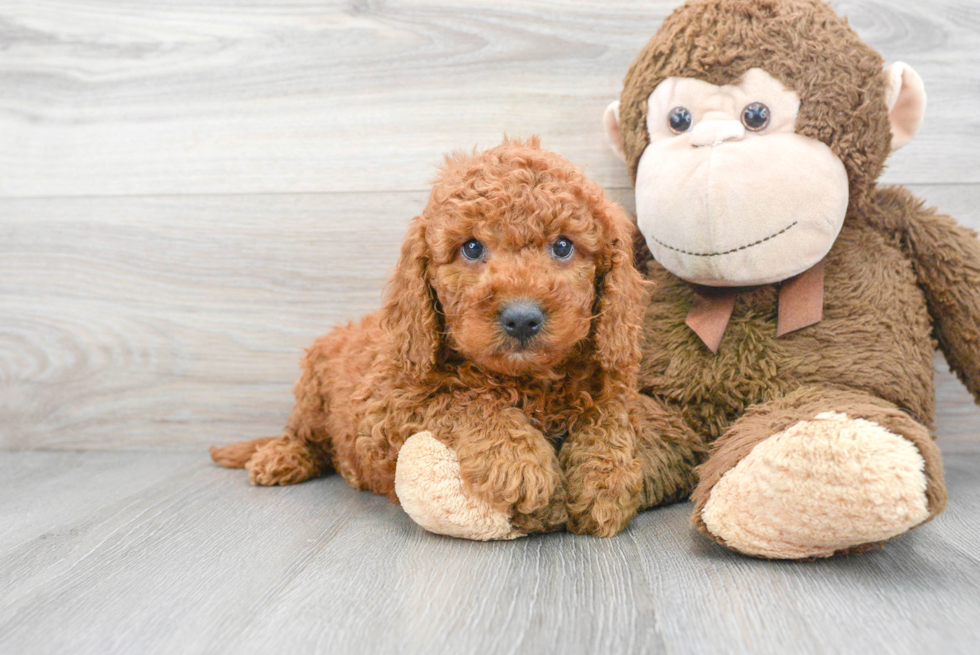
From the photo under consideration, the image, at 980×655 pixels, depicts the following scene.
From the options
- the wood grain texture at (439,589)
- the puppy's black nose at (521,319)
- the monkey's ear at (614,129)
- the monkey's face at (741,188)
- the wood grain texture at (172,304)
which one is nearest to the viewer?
the wood grain texture at (439,589)

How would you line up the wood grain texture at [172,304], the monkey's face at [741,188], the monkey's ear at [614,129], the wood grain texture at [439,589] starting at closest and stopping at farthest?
the wood grain texture at [439,589], the monkey's face at [741,188], the monkey's ear at [614,129], the wood grain texture at [172,304]

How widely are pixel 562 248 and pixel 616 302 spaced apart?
0.33 feet

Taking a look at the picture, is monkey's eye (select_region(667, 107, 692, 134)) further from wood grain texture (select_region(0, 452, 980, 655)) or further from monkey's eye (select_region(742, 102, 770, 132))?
wood grain texture (select_region(0, 452, 980, 655))

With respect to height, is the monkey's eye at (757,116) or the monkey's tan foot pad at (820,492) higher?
the monkey's eye at (757,116)

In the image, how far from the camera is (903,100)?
3.54ft

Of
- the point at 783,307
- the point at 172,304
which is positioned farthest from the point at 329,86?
the point at 783,307

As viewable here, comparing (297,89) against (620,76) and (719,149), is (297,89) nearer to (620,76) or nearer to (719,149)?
(620,76)

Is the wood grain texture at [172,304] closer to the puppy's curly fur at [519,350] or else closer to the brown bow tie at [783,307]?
the puppy's curly fur at [519,350]

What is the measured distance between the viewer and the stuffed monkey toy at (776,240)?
3.29 ft

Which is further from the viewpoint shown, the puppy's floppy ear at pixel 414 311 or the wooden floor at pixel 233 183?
the wooden floor at pixel 233 183

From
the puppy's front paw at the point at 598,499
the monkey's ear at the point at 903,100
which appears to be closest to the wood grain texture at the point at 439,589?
the puppy's front paw at the point at 598,499

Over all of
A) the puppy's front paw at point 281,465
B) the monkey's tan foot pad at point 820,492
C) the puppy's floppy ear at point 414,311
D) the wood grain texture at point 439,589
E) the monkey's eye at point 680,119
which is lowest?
the puppy's front paw at point 281,465

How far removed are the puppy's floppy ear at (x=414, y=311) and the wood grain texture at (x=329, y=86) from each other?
0.51 m

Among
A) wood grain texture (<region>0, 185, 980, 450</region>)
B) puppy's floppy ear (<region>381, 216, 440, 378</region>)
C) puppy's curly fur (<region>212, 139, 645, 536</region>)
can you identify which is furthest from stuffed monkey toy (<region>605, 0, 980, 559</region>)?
wood grain texture (<region>0, 185, 980, 450</region>)
